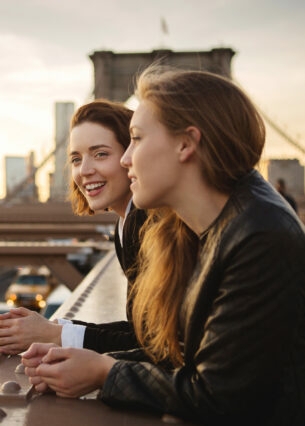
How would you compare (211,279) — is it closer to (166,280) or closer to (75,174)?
(166,280)

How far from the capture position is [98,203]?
6.79ft

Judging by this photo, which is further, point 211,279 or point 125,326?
point 125,326

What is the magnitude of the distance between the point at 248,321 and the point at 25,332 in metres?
0.92

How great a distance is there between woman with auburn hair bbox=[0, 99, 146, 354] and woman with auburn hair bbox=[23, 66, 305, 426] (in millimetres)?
354

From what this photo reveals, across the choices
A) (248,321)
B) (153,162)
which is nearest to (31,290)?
(153,162)

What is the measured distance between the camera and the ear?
1.31m

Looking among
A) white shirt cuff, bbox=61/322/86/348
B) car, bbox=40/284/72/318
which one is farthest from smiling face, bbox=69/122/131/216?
car, bbox=40/284/72/318

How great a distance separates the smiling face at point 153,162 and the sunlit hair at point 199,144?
0.02 metres

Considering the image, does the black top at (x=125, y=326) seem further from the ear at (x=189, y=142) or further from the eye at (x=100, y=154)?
the ear at (x=189, y=142)

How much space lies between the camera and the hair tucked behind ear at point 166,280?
1467 millimetres

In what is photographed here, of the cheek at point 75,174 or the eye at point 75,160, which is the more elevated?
the eye at point 75,160

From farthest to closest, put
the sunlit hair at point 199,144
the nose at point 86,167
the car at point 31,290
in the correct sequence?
the car at point 31,290
the nose at point 86,167
the sunlit hair at point 199,144

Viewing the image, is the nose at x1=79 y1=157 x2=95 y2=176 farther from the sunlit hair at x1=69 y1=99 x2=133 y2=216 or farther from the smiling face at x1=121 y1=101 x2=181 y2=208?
the smiling face at x1=121 y1=101 x2=181 y2=208

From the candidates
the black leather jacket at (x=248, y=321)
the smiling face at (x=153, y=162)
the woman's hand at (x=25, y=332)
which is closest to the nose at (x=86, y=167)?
the woman's hand at (x=25, y=332)
